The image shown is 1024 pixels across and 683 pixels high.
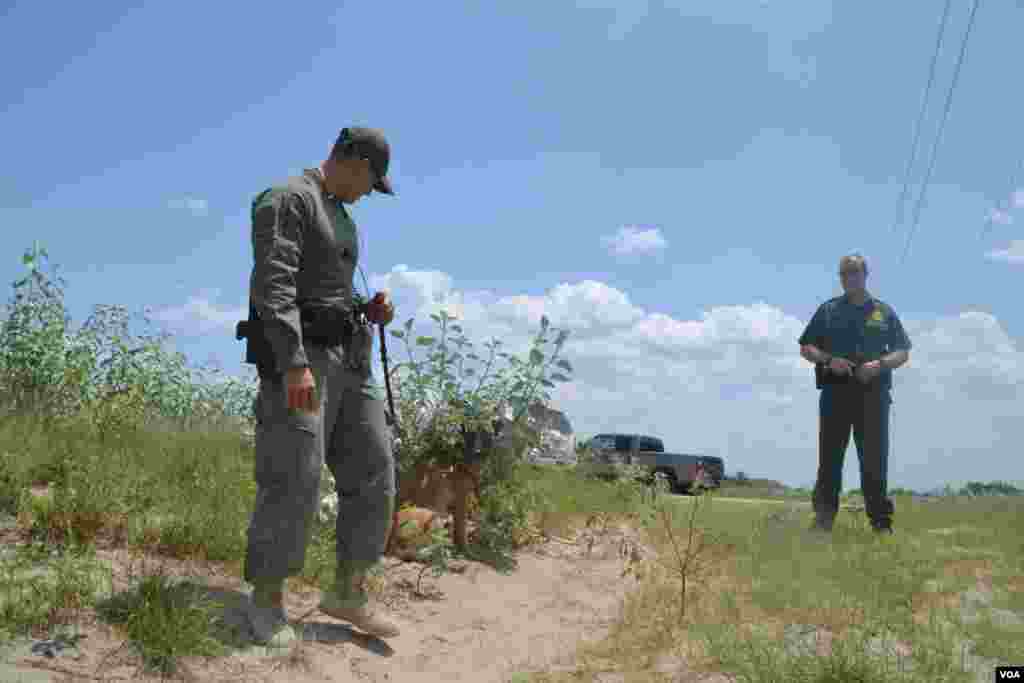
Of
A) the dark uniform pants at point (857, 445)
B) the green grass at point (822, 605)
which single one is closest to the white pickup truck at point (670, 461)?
the dark uniform pants at point (857, 445)

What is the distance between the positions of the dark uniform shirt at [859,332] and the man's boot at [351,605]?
438 cm

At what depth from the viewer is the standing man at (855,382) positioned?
6.39 meters

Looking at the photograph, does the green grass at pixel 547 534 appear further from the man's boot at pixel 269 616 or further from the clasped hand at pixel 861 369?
the clasped hand at pixel 861 369

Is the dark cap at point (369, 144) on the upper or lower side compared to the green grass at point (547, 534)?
upper

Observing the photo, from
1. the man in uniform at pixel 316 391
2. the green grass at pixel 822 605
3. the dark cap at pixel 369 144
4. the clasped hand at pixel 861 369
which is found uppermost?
the dark cap at pixel 369 144

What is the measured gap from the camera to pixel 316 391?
3.36m

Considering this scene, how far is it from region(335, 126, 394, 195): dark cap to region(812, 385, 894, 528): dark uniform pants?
14.2ft

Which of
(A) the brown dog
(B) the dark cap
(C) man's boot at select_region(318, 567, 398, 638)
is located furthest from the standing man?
(B) the dark cap

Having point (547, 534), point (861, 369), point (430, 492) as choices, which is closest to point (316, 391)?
point (430, 492)

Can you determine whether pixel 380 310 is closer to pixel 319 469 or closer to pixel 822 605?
pixel 319 469

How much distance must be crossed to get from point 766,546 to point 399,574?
2401mm

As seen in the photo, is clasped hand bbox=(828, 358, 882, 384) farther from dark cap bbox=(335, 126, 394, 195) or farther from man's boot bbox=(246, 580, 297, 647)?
man's boot bbox=(246, 580, 297, 647)

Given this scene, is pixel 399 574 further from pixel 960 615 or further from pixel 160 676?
pixel 960 615

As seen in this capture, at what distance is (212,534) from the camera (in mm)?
3834
